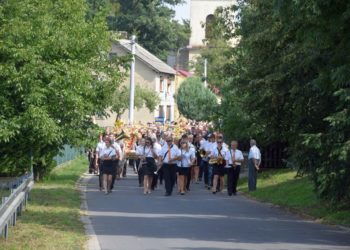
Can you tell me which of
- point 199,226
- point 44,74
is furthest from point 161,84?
point 199,226

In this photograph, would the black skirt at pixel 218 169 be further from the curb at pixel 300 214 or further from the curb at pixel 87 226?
the curb at pixel 87 226

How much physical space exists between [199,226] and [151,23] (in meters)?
68.3

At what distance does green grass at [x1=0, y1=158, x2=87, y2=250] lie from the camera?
1516cm

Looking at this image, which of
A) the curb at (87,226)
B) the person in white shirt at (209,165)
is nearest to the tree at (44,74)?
the curb at (87,226)

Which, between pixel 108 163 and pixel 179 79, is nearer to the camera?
pixel 108 163

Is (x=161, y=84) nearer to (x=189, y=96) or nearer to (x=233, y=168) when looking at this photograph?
(x=189, y=96)

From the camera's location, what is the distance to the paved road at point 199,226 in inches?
626

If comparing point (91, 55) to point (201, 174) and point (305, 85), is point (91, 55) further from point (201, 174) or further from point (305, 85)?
point (201, 174)

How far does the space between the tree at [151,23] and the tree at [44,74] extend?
190 feet

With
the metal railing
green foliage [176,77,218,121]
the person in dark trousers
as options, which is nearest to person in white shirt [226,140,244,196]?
the person in dark trousers

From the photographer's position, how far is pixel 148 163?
1162 inches

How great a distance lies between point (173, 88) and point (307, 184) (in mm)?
62365

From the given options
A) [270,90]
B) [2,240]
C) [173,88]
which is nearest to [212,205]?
[270,90]

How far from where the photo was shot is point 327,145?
58.4 feet
